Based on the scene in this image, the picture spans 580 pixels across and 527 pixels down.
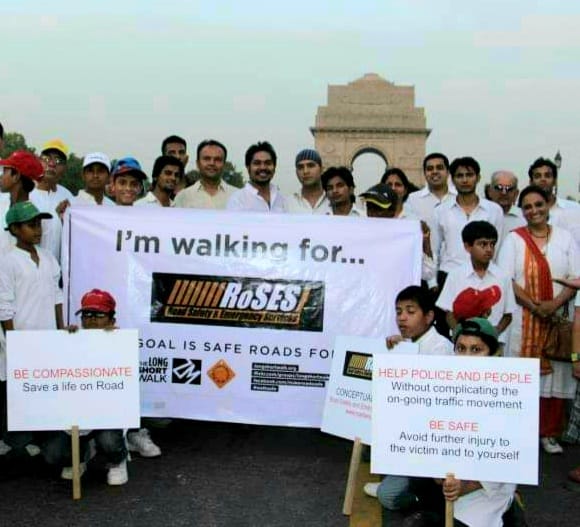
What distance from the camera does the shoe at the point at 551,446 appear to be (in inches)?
221

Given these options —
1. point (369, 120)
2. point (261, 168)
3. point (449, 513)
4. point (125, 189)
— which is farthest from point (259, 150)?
point (369, 120)

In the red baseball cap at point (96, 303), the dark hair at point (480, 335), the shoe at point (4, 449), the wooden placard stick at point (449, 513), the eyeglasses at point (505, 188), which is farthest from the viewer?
the eyeglasses at point (505, 188)

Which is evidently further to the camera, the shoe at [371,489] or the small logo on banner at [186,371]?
the small logo on banner at [186,371]

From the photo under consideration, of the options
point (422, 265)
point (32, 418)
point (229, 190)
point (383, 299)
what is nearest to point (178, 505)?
point (32, 418)

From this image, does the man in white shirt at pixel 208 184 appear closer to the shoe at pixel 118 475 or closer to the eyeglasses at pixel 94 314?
the eyeglasses at pixel 94 314

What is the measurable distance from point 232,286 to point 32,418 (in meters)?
1.75

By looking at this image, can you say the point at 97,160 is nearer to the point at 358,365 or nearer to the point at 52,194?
the point at 52,194

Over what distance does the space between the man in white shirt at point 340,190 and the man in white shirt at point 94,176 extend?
200 cm

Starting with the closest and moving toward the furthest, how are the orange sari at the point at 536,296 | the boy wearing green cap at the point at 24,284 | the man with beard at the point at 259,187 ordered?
the boy wearing green cap at the point at 24,284 < the orange sari at the point at 536,296 < the man with beard at the point at 259,187

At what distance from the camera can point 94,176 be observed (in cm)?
654

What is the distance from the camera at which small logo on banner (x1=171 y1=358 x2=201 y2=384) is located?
5.54m

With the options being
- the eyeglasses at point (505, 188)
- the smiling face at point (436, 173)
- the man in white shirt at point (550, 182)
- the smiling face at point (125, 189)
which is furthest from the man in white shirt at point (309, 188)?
the man in white shirt at point (550, 182)

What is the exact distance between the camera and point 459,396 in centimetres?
369

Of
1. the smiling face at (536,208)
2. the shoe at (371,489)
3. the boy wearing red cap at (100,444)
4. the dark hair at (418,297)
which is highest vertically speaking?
the smiling face at (536,208)
